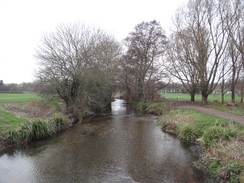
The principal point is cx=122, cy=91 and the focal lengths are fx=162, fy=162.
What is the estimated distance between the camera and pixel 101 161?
7.13m

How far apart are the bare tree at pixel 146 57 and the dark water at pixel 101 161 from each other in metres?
16.3

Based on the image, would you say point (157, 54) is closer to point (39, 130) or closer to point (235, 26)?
point (235, 26)

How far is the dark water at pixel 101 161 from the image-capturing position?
19.1ft

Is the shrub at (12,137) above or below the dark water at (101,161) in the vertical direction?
above

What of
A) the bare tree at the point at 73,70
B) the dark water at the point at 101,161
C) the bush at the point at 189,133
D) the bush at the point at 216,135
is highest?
the bare tree at the point at 73,70

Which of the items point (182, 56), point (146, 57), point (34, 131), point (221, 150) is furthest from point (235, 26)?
point (34, 131)

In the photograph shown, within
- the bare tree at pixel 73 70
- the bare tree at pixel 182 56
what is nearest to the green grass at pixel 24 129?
the bare tree at pixel 73 70

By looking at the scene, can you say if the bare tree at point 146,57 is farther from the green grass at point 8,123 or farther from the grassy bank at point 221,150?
the green grass at point 8,123

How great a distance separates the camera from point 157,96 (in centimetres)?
2717

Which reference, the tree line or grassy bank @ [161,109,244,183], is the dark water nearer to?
grassy bank @ [161,109,244,183]

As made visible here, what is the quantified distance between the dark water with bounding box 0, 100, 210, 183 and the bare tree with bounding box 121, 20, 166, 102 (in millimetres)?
16323

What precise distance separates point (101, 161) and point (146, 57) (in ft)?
68.6

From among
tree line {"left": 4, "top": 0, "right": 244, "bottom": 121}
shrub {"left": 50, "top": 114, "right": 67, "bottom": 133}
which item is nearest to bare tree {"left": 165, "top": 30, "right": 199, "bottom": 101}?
tree line {"left": 4, "top": 0, "right": 244, "bottom": 121}

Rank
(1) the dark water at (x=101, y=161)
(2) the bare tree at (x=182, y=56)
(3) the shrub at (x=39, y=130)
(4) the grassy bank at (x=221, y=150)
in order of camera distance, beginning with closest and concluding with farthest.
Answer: (4) the grassy bank at (x=221, y=150)
(1) the dark water at (x=101, y=161)
(3) the shrub at (x=39, y=130)
(2) the bare tree at (x=182, y=56)
